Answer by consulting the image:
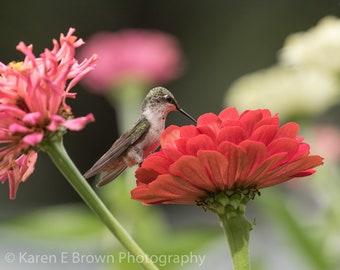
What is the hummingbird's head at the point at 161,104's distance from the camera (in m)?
0.77

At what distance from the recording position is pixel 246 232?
2.29 feet

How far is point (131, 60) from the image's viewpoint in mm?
1852

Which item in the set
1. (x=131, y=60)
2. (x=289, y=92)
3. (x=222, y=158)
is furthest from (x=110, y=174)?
(x=131, y=60)

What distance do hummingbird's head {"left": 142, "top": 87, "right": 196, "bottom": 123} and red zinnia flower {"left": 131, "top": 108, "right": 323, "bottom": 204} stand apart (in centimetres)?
9

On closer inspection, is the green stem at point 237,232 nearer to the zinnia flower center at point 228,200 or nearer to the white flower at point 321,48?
the zinnia flower center at point 228,200

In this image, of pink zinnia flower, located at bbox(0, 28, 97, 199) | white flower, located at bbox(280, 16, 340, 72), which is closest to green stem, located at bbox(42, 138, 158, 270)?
pink zinnia flower, located at bbox(0, 28, 97, 199)

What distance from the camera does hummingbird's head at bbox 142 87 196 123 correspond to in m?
0.77

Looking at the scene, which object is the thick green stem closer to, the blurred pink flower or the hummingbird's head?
the hummingbird's head

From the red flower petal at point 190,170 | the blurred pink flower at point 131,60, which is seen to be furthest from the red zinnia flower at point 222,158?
the blurred pink flower at point 131,60

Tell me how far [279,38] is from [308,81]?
3400mm

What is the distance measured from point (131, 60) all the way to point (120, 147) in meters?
1.14

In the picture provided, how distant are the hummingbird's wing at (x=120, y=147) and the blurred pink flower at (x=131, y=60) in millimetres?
1032

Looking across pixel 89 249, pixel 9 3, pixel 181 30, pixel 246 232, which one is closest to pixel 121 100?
pixel 89 249

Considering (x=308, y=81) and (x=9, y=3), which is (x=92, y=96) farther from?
(x=308, y=81)
